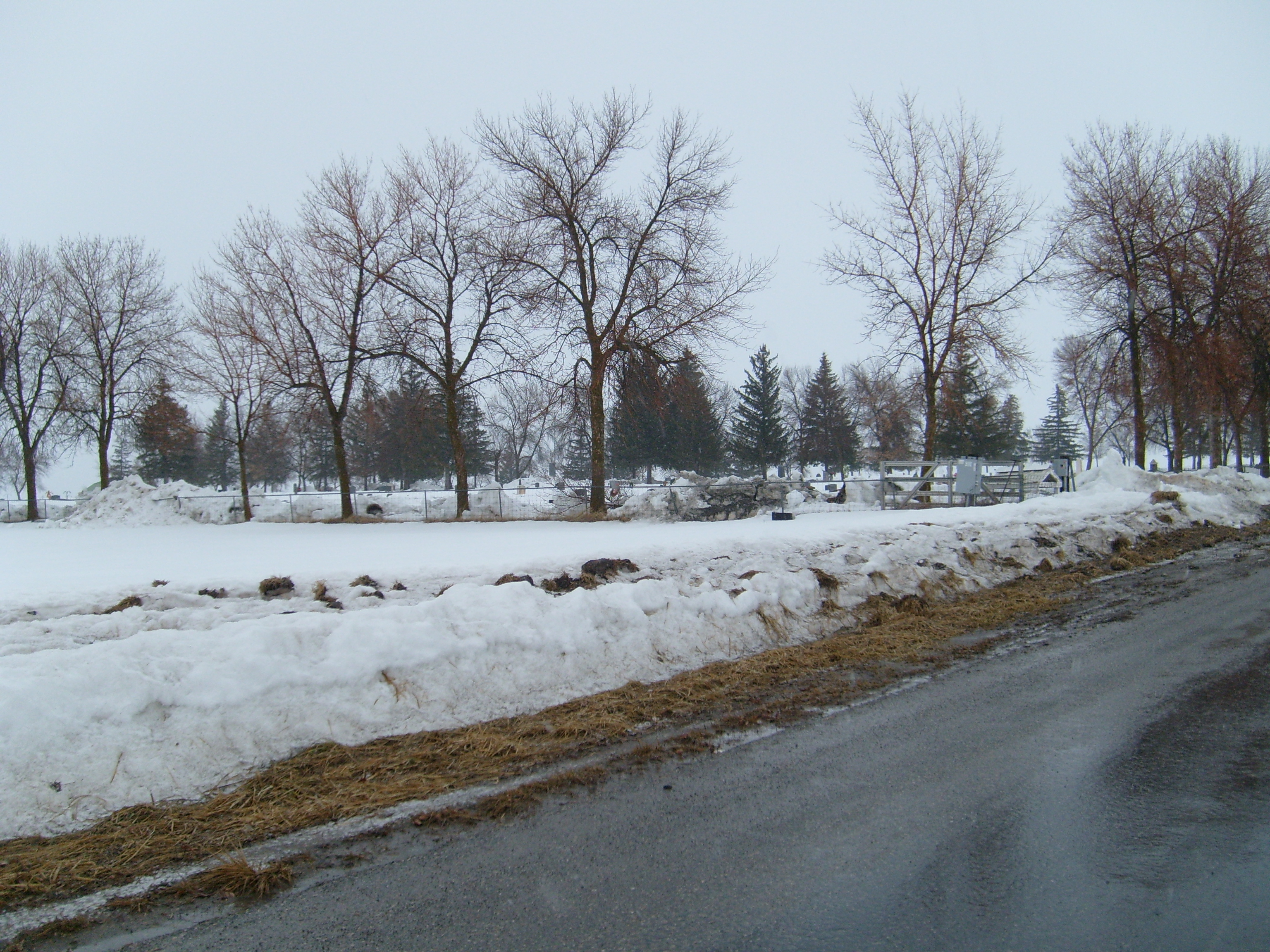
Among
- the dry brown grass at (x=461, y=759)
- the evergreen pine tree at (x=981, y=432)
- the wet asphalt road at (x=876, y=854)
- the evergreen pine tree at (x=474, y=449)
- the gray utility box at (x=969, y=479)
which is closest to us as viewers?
the wet asphalt road at (x=876, y=854)

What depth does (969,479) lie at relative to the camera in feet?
58.1

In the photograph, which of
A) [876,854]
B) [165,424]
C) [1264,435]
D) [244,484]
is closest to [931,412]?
[1264,435]

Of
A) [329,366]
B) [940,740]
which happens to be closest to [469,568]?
[940,740]

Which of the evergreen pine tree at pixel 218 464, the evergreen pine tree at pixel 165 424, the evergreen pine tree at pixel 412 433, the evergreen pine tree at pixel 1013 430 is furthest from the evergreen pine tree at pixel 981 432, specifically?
the evergreen pine tree at pixel 218 464

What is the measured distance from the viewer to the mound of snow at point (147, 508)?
84.0ft

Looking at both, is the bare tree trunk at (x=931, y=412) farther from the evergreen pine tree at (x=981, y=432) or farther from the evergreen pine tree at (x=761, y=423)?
the evergreen pine tree at (x=761, y=423)

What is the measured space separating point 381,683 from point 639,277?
57.0 ft

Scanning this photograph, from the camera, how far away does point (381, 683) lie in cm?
494

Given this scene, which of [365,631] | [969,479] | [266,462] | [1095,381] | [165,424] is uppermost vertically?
[1095,381]

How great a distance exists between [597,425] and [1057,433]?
7547cm

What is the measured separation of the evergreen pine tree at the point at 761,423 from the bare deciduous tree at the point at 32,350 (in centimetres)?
4301

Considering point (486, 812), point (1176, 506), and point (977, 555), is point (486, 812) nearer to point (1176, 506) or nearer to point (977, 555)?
point (977, 555)

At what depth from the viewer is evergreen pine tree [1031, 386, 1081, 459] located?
75000 millimetres

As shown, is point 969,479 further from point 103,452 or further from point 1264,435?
point 103,452
